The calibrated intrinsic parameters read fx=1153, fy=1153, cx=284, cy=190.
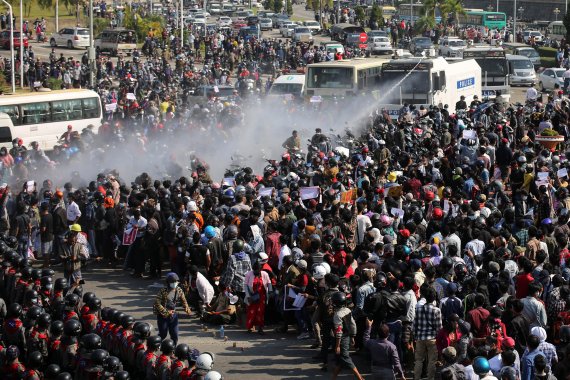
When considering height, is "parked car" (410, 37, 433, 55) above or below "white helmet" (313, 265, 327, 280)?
above

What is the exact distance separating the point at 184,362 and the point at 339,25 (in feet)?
192

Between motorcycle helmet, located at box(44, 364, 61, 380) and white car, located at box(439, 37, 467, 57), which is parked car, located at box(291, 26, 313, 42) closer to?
white car, located at box(439, 37, 467, 57)

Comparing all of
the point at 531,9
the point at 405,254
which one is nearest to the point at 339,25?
the point at 531,9

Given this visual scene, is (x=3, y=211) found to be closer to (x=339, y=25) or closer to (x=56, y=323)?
(x=56, y=323)

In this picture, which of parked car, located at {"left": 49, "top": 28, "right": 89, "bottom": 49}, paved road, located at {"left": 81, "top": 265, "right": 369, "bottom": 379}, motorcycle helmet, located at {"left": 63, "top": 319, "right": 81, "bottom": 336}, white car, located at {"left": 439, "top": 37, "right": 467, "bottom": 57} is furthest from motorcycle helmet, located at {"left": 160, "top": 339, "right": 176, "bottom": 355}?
parked car, located at {"left": 49, "top": 28, "right": 89, "bottom": 49}

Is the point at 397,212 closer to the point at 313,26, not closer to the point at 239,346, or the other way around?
the point at 239,346

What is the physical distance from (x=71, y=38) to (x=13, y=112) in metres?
29.9

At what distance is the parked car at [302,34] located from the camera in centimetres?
6738

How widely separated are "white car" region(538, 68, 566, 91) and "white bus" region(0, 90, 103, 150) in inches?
781

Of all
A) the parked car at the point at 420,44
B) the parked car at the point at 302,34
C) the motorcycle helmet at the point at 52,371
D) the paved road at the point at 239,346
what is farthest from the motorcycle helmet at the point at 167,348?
the parked car at the point at 302,34

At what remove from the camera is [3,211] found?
72.3 ft

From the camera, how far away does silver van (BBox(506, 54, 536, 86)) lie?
162 ft

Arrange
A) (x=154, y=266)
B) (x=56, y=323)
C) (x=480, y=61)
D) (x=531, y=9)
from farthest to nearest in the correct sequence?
1. (x=531, y=9)
2. (x=480, y=61)
3. (x=154, y=266)
4. (x=56, y=323)

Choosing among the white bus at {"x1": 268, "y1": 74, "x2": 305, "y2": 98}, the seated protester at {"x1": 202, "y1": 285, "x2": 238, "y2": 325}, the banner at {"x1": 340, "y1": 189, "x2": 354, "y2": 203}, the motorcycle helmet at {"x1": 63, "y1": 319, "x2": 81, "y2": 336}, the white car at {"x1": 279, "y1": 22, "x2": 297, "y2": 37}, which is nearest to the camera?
the motorcycle helmet at {"x1": 63, "y1": 319, "x2": 81, "y2": 336}
